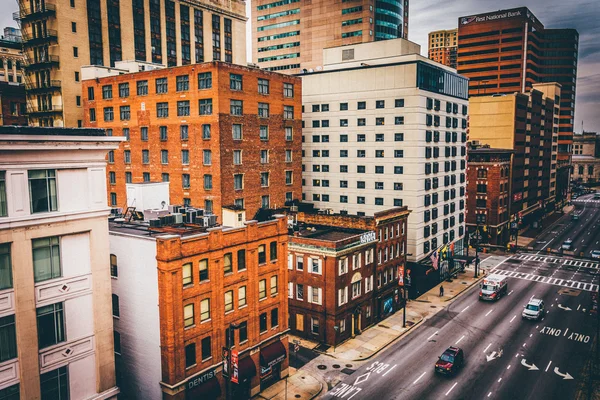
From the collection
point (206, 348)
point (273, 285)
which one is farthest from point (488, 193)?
point (206, 348)

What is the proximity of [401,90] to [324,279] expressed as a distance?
34.5 m

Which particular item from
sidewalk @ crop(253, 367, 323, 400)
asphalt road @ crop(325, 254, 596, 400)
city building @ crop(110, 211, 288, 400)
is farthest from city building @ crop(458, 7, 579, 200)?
city building @ crop(110, 211, 288, 400)

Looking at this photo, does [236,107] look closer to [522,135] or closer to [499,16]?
[522,135]

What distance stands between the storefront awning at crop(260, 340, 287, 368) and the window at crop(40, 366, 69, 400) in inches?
710

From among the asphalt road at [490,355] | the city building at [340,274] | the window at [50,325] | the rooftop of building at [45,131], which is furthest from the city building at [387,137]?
the window at [50,325]

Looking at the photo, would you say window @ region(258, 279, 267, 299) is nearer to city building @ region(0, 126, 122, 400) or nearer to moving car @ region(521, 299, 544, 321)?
city building @ region(0, 126, 122, 400)

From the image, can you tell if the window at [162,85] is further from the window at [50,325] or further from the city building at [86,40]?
the window at [50,325]

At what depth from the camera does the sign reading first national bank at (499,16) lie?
157 metres

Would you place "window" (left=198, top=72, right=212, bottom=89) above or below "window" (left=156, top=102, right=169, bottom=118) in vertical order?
above

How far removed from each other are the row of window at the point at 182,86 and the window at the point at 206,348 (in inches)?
1317

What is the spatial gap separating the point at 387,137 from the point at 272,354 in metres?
41.3

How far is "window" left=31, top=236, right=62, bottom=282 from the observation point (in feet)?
81.4

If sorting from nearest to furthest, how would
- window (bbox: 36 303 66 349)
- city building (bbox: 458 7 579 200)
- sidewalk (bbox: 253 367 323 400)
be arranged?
1. window (bbox: 36 303 66 349)
2. sidewalk (bbox: 253 367 323 400)
3. city building (bbox: 458 7 579 200)

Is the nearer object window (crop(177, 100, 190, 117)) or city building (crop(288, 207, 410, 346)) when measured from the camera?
city building (crop(288, 207, 410, 346))
